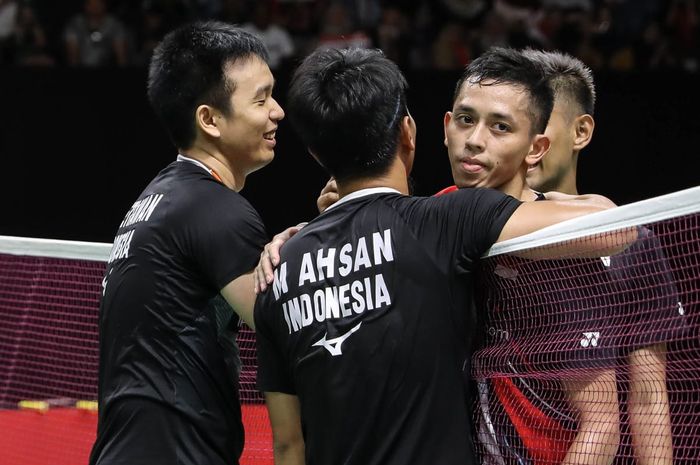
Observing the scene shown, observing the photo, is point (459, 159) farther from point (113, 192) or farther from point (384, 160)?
point (113, 192)

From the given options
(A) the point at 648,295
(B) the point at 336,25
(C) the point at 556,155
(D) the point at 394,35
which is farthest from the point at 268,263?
(D) the point at 394,35

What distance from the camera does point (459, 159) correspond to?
284 centimetres

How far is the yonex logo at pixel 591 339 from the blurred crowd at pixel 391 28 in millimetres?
6695

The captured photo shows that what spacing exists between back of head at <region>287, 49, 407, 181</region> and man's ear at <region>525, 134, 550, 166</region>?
48 centimetres

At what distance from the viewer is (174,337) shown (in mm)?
2855

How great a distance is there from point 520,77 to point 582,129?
2.39 feet

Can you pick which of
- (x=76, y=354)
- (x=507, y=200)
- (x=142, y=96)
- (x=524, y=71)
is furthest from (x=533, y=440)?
(x=142, y=96)

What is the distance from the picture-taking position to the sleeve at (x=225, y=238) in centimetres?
275

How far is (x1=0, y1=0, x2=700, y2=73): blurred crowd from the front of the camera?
9289 mm

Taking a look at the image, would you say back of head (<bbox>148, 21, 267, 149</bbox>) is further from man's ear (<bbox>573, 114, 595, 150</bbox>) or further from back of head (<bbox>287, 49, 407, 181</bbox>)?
man's ear (<bbox>573, 114, 595, 150</bbox>)

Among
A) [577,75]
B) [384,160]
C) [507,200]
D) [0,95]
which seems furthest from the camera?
[0,95]

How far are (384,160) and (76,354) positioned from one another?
Answer: 2.33 meters

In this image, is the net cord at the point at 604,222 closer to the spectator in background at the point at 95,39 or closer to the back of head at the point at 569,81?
the back of head at the point at 569,81

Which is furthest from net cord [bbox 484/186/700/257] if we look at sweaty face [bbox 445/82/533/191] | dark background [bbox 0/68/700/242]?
dark background [bbox 0/68/700/242]
